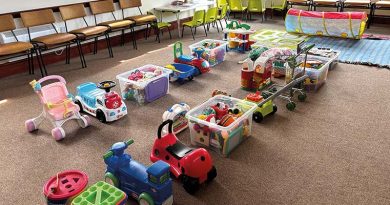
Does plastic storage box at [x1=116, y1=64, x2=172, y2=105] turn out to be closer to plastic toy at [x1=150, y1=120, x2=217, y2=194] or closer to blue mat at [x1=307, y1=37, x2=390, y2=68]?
plastic toy at [x1=150, y1=120, x2=217, y2=194]

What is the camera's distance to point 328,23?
5.55 meters

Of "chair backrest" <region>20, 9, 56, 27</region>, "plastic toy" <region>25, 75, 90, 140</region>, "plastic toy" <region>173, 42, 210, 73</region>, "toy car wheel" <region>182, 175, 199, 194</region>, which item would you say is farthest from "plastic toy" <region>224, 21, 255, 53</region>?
"toy car wheel" <region>182, 175, 199, 194</region>

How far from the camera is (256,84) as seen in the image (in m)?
3.70

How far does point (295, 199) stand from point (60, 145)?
6.73ft

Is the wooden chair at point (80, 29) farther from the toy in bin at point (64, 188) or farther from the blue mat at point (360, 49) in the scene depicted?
the blue mat at point (360, 49)

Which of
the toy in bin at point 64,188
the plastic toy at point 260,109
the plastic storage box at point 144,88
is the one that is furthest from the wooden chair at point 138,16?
the toy in bin at point 64,188

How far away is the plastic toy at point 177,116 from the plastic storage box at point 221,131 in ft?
0.47

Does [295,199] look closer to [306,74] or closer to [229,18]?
[306,74]

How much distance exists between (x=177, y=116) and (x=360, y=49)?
12.6 ft

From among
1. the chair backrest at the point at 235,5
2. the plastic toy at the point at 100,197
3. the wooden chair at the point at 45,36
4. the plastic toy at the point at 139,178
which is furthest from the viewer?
the chair backrest at the point at 235,5

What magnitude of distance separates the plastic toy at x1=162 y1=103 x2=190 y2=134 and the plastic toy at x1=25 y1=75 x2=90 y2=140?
89 cm

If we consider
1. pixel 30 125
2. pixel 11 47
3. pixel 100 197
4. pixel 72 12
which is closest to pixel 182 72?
pixel 30 125

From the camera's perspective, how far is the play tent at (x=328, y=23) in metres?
5.33

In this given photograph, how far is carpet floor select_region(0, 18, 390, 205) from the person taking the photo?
2154 millimetres
